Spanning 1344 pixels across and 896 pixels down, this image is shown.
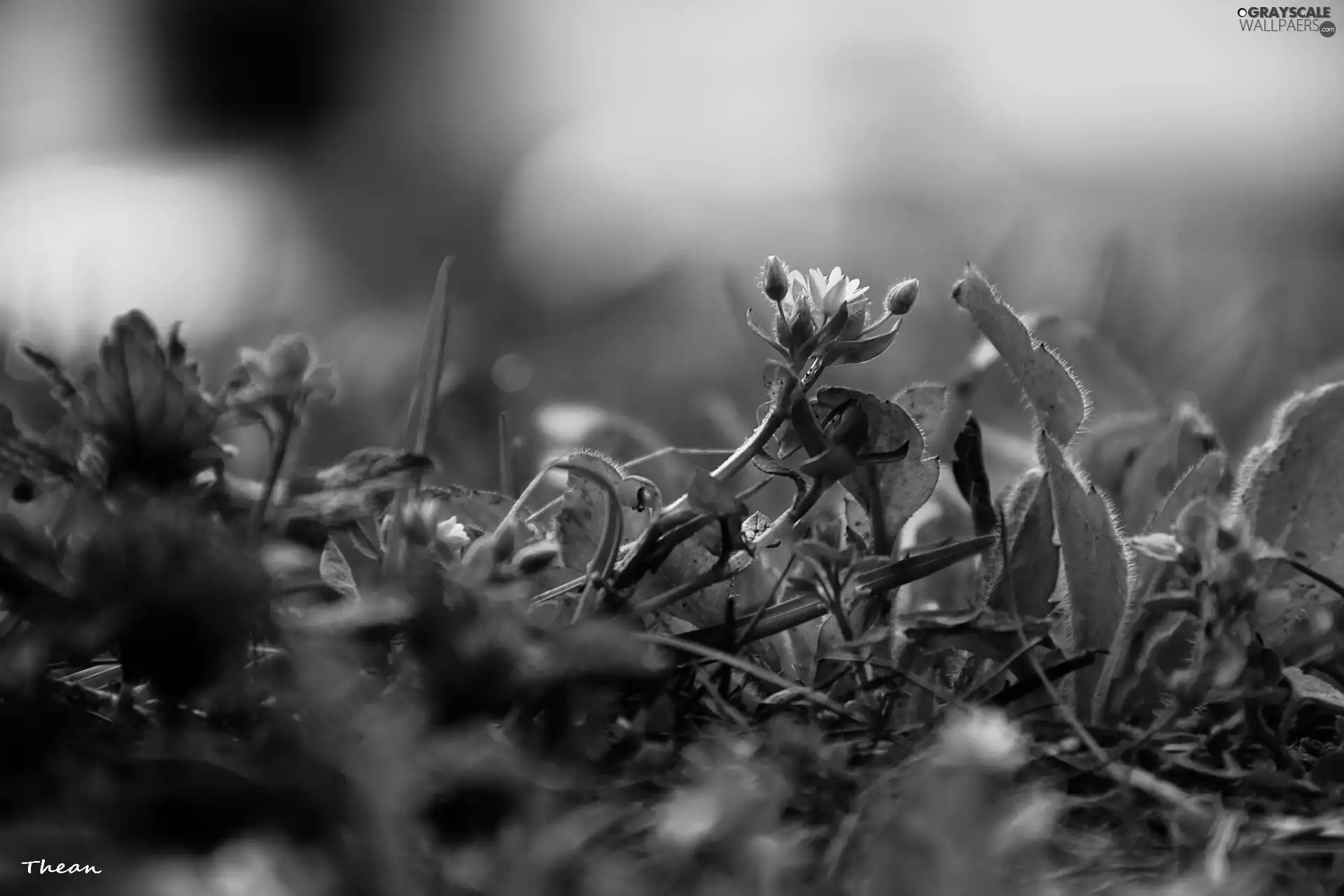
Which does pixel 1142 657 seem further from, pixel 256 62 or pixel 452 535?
pixel 256 62

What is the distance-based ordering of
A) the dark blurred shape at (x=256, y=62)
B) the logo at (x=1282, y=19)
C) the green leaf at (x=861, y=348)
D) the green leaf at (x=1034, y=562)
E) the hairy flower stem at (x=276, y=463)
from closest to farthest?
1. the hairy flower stem at (x=276, y=463)
2. the green leaf at (x=861, y=348)
3. the green leaf at (x=1034, y=562)
4. the logo at (x=1282, y=19)
5. the dark blurred shape at (x=256, y=62)

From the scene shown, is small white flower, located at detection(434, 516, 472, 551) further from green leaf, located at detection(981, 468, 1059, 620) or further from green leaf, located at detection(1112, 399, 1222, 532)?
green leaf, located at detection(1112, 399, 1222, 532)

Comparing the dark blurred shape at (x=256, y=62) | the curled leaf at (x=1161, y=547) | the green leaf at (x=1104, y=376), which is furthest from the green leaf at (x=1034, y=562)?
the dark blurred shape at (x=256, y=62)

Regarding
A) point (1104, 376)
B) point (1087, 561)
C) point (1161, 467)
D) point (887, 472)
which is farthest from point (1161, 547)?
point (1104, 376)

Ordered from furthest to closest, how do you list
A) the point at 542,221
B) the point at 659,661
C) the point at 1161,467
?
the point at 542,221
the point at 1161,467
the point at 659,661

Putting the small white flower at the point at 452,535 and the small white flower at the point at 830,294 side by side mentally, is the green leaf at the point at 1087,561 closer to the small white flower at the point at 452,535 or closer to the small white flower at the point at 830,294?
the small white flower at the point at 830,294
